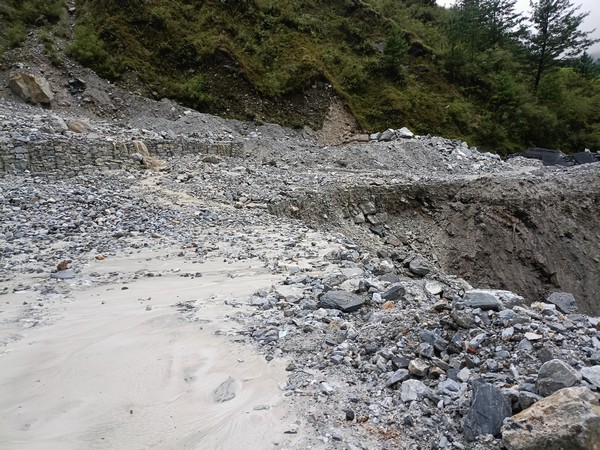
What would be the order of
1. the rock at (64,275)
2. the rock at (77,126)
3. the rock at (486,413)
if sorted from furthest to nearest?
the rock at (77,126), the rock at (64,275), the rock at (486,413)

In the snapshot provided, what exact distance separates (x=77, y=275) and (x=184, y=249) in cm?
181

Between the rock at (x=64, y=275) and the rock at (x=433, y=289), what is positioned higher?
the rock at (x=433, y=289)

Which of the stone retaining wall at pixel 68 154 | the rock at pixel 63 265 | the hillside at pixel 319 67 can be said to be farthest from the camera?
the hillside at pixel 319 67

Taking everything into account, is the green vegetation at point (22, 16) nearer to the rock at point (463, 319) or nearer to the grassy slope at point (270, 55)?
the grassy slope at point (270, 55)

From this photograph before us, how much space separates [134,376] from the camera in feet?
12.0

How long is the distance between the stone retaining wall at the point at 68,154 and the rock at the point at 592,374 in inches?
508

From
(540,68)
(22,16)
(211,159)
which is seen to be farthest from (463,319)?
(540,68)

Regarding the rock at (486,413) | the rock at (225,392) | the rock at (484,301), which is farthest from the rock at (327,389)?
the rock at (484,301)

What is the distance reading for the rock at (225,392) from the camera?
328 cm

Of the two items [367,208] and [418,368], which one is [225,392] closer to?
[418,368]

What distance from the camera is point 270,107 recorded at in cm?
2245

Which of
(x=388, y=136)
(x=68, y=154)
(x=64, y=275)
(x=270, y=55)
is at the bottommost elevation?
(x=64, y=275)

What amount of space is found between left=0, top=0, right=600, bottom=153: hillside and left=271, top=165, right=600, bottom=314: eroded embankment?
33.4ft

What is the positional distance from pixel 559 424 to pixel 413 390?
97 centimetres
